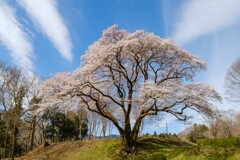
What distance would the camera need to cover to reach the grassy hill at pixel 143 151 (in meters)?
13.4

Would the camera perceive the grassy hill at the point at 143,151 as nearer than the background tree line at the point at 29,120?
Yes

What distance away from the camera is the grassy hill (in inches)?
527

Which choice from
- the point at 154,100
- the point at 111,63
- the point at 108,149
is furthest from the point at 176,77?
the point at 108,149

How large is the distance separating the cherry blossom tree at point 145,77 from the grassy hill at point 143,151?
61.4 inches

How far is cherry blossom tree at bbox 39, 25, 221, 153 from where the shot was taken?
16.7 m

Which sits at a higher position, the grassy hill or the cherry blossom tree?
the cherry blossom tree

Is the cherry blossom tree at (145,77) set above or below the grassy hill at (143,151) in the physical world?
above

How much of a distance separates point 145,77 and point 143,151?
5915mm

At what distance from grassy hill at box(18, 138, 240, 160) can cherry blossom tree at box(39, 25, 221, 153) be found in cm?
156

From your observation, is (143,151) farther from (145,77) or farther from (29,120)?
(29,120)

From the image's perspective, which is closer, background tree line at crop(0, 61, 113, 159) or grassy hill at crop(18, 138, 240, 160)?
grassy hill at crop(18, 138, 240, 160)

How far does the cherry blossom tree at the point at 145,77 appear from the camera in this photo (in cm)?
1667

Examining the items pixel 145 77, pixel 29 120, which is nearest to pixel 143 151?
pixel 145 77

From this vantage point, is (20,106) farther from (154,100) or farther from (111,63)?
(154,100)
